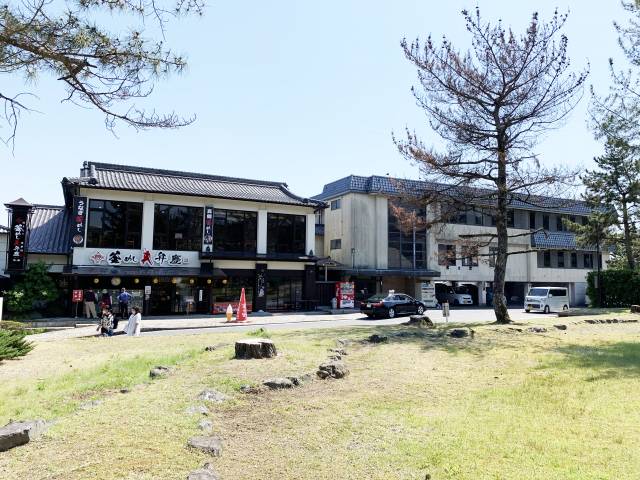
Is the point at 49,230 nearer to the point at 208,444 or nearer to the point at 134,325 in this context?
the point at 134,325

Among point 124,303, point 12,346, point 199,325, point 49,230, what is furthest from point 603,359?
point 49,230

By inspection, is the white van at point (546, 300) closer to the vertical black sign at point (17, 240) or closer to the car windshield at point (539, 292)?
the car windshield at point (539, 292)

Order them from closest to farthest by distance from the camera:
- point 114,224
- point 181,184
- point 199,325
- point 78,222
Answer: point 199,325 → point 78,222 → point 114,224 → point 181,184

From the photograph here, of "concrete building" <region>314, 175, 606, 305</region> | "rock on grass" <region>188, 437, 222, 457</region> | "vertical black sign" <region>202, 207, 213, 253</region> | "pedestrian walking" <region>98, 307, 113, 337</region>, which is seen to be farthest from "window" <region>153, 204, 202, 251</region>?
"rock on grass" <region>188, 437, 222, 457</region>

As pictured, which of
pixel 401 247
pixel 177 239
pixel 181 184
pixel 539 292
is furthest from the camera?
pixel 401 247

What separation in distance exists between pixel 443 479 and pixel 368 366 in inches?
223

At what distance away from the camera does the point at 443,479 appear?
13.8ft

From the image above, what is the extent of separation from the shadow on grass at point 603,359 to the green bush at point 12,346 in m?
13.1

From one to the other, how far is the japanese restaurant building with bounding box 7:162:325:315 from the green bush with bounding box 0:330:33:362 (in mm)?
12298

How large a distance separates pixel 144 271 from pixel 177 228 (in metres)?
3.68

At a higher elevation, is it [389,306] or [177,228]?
[177,228]

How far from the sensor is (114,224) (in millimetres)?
26531

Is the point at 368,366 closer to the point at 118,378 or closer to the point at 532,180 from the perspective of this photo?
the point at 118,378

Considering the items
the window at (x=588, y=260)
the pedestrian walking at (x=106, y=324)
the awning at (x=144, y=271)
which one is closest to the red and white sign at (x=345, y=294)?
the awning at (x=144, y=271)
